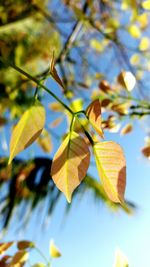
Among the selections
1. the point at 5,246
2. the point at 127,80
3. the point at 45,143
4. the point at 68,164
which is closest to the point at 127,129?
the point at 127,80

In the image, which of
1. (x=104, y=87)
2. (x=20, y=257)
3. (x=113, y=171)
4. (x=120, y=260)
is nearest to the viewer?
(x=113, y=171)

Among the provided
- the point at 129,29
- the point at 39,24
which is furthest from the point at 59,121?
the point at 39,24

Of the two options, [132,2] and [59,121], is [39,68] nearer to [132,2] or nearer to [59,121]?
[59,121]

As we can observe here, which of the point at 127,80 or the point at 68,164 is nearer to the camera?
the point at 68,164

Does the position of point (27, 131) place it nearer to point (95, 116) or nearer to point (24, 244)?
point (95, 116)

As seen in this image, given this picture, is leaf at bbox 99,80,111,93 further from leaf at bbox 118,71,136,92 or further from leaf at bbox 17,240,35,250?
leaf at bbox 17,240,35,250

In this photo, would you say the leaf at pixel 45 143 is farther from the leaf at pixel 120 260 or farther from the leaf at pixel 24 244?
the leaf at pixel 120 260

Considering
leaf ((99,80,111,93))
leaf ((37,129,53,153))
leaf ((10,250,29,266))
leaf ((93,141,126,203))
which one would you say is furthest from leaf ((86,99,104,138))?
leaf ((37,129,53,153))

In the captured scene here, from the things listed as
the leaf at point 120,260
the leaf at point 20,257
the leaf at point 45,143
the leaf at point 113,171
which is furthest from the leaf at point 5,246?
the leaf at point 45,143
